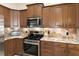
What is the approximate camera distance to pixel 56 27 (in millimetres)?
2934

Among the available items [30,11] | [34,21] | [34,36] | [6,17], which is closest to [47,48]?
[34,36]

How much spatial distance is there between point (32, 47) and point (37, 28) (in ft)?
1.79

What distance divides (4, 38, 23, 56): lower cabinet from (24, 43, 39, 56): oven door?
14 cm

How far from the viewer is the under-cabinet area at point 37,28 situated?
2.71 metres

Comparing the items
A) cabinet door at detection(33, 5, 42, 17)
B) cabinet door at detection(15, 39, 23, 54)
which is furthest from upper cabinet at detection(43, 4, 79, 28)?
cabinet door at detection(15, 39, 23, 54)

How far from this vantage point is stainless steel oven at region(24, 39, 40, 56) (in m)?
2.95

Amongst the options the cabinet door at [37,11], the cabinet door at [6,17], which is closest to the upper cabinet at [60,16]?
the cabinet door at [37,11]

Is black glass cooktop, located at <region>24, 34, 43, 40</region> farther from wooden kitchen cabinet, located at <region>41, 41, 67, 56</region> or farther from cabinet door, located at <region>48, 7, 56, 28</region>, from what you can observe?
cabinet door, located at <region>48, 7, 56, 28</region>

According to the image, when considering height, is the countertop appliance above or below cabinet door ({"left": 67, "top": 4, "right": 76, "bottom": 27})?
below

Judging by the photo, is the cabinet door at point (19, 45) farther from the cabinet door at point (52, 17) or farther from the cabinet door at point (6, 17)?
the cabinet door at point (52, 17)

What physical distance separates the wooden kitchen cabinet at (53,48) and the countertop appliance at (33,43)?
0.16 metres

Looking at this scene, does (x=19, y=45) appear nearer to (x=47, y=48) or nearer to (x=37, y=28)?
(x=37, y=28)

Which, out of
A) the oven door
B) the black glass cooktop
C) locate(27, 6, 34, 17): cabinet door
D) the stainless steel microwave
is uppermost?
locate(27, 6, 34, 17): cabinet door

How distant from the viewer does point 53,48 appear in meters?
2.73
